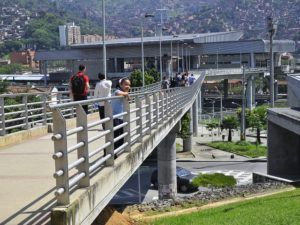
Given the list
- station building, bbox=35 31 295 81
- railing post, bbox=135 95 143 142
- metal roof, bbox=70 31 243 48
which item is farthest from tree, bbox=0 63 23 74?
railing post, bbox=135 95 143 142

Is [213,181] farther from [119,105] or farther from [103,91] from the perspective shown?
[119,105]

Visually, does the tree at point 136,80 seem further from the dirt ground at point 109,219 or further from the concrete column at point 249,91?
the concrete column at point 249,91

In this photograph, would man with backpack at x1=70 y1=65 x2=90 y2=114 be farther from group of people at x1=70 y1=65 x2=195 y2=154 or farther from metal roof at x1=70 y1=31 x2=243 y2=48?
metal roof at x1=70 y1=31 x2=243 y2=48

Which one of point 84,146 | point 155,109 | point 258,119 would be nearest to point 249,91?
point 258,119

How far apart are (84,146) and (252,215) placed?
33.2 ft

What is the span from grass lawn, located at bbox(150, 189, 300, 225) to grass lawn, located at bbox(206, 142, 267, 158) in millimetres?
35666

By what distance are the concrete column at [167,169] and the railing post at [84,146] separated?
2272cm

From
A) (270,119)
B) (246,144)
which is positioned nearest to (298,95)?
(270,119)

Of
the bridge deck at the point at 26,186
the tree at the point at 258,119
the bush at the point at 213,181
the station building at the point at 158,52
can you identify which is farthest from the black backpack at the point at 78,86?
the station building at the point at 158,52

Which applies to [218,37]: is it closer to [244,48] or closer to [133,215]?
[244,48]

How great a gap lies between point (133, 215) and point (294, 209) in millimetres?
6799

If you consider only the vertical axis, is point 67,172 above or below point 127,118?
below

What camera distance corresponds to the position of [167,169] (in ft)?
100

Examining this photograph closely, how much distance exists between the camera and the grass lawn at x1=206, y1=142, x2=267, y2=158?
180 feet
